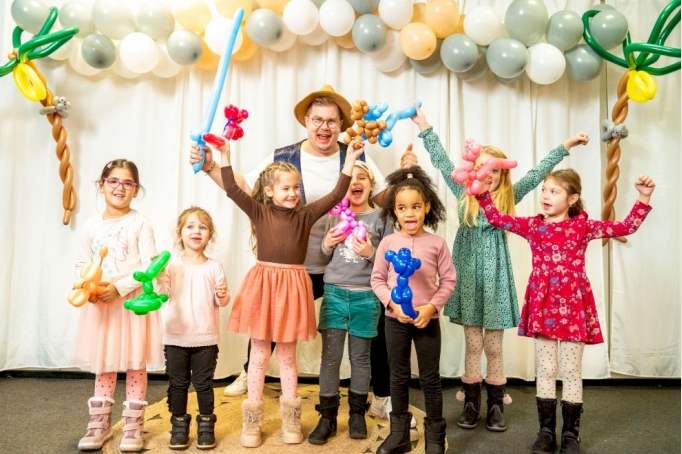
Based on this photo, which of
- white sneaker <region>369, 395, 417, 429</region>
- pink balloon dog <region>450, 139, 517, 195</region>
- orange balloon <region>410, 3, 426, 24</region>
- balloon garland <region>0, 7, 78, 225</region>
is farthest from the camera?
orange balloon <region>410, 3, 426, 24</region>

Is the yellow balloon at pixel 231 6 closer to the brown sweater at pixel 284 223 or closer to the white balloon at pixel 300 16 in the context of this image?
the white balloon at pixel 300 16

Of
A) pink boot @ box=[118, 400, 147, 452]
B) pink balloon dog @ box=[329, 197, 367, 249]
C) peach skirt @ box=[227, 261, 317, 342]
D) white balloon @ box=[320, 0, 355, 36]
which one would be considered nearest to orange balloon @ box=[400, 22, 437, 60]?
white balloon @ box=[320, 0, 355, 36]

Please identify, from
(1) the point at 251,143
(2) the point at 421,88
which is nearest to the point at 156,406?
(1) the point at 251,143

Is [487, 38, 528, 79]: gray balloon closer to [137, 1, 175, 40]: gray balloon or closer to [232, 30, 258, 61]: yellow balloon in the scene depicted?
[232, 30, 258, 61]: yellow balloon

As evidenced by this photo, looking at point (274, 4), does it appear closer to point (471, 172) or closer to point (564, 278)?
point (471, 172)

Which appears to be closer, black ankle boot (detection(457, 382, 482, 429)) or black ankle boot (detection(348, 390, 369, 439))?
black ankle boot (detection(348, 390, 369, 439))

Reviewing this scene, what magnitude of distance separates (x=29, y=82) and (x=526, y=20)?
2625 mm

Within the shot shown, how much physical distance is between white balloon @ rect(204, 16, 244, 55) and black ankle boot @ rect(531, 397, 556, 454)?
2320 mm

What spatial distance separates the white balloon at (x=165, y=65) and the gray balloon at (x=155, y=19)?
8 centimetres

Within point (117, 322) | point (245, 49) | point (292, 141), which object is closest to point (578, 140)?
point (292, 141)

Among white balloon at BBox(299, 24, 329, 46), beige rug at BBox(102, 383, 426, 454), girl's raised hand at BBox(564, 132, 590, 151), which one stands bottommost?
beige rug at BBox(102, 383, 426, 454)

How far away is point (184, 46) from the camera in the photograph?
310 centimetres

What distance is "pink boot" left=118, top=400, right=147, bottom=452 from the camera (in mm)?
2471

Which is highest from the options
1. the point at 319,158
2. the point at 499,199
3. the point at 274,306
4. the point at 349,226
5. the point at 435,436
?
the point at 319,158
